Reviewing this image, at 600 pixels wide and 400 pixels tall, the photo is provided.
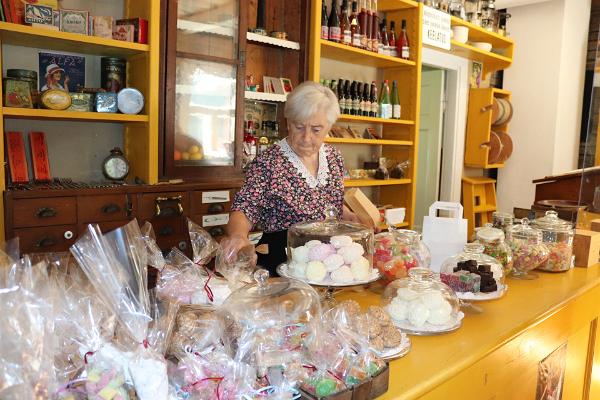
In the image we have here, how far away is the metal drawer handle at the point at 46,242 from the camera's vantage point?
2.38m

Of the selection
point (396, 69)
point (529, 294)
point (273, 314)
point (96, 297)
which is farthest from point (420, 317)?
point (396, 69)

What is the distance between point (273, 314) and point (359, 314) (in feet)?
0.74

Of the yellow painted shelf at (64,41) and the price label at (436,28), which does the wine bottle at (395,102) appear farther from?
the yellow painted shelf at (64,41)

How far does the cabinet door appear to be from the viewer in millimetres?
2898

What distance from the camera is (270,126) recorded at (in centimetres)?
367

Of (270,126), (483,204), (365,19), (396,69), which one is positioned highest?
(365,19)

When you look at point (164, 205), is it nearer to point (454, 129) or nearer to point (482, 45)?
point (454, 129)

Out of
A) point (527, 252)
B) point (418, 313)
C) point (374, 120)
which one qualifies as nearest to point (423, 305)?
point (418, 313)

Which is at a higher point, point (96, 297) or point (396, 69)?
point (396, 69)

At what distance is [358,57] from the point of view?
414cm

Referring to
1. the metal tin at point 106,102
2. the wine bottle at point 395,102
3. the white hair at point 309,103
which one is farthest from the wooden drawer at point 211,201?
the wine bottle at point 395,102

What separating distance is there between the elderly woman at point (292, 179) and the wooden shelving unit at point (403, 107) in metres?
1.64

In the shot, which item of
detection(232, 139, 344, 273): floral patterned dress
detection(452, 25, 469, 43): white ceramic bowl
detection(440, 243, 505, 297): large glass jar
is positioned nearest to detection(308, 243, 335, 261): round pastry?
detection(440, 243, 505, 297): large glass jar

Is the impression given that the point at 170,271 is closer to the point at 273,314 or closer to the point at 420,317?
the point at 273,314
